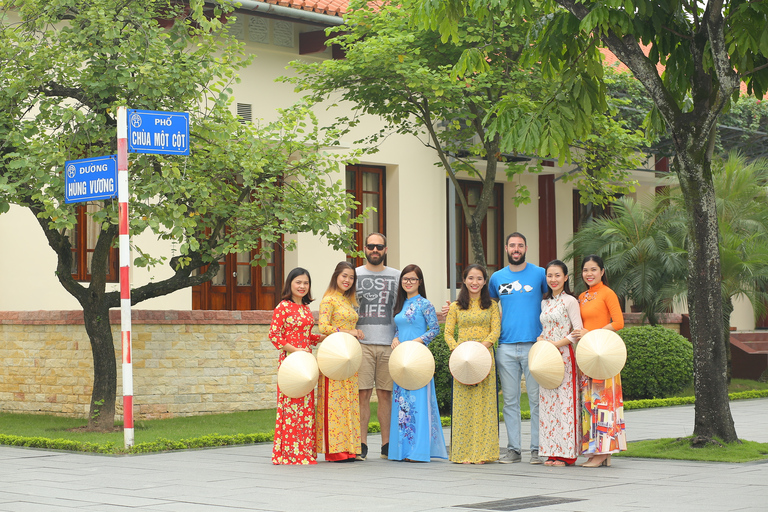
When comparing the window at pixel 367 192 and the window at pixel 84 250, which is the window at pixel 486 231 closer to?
the window at pixel 367 192

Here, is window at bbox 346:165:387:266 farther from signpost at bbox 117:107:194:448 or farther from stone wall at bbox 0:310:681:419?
signpost at bbox 117:107:194:448

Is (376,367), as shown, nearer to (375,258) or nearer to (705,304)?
(375,258)

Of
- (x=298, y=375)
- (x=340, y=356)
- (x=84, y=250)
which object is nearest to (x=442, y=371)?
(x=340, y=356)

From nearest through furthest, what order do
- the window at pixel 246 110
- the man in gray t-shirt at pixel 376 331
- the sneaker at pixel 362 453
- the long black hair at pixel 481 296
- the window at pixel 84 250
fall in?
the long black hair at pixel 481 296, the sneaker at pixel 362 453, the man in gray t-shirt at pixel 376 331, the window at pixel 84 250, the window at pixel 246 110

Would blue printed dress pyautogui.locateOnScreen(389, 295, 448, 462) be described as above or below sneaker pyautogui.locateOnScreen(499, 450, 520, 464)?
above

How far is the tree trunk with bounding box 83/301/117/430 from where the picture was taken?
41.4ft

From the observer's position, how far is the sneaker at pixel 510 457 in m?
9.66

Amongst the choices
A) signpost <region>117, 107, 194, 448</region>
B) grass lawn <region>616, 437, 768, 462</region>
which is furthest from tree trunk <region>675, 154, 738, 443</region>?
signpost <region>117, 107, 194, 448</region>

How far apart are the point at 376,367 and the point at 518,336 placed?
1.37 metres

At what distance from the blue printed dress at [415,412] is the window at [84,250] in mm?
8070

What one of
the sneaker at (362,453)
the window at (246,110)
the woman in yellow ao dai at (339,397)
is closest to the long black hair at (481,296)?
the woman in yellow ao dai at (339,397)

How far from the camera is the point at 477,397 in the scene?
964cm

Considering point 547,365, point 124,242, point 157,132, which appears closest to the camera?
point 547,365

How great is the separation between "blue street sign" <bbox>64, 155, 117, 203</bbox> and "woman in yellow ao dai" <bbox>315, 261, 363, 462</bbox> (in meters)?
2.43
